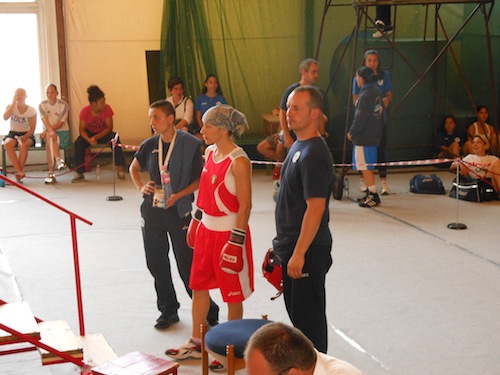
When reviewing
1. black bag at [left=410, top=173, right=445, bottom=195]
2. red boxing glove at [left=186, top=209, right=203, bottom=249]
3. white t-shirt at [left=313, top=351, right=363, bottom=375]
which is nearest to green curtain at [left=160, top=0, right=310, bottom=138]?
black bag at [left=410, top=173, right=445, bottom=195]

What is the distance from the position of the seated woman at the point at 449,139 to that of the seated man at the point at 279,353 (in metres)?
10.1

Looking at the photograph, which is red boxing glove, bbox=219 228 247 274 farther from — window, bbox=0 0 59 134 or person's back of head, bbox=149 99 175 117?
window, bbox=0 0 59 134

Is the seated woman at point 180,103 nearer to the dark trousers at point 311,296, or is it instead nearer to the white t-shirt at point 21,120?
the white t-shirt at point 21,120

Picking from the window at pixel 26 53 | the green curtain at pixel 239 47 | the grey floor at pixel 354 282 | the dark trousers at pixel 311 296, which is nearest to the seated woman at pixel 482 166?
the grey floor at pixel 354 282

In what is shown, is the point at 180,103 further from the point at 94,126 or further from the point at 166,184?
the point at 166,184

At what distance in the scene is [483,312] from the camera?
6016 mm

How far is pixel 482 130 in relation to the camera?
12062 millimetres

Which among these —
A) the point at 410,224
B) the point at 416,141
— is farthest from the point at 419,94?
the point at 410,224

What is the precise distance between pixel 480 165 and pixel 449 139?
Answer: 229 cm

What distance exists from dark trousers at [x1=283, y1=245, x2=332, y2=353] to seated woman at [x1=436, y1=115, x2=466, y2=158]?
8523 mm

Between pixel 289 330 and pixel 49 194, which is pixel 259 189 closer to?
pixel 49 194

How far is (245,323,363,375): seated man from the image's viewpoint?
268 centimetres

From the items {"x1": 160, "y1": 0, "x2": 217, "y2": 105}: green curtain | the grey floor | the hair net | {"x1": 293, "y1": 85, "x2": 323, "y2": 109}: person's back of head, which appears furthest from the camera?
{"x1": 160, "y1": 0, "x2": 217, "y2": 105}: green curtain

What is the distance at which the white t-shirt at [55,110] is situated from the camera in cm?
1241
